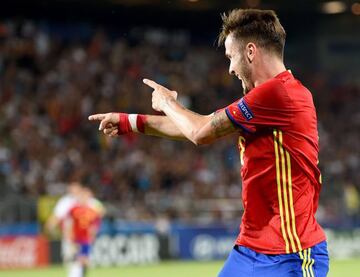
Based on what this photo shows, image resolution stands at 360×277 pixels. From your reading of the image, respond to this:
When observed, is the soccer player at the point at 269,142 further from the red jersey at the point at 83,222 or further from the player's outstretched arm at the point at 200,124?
the red jersey at the point at 83,222

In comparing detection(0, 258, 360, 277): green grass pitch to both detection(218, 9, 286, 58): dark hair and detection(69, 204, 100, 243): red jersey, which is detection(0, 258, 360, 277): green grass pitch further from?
detection(218, 9, 286, 58): dark hair

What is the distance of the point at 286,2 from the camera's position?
3147 centimetres

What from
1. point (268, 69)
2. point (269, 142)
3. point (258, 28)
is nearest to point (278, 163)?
point (269, 142)

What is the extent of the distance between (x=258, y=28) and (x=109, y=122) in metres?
1.04

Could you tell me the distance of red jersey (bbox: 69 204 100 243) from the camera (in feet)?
52.2

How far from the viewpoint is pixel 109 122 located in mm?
5277

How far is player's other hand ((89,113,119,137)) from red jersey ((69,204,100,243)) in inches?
424

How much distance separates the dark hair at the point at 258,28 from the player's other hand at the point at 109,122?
0.88 meters

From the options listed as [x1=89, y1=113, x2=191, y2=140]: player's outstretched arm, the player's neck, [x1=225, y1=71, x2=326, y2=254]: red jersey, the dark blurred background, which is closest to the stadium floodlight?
the dark blurred background

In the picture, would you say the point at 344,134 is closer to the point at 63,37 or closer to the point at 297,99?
the point at 63,37

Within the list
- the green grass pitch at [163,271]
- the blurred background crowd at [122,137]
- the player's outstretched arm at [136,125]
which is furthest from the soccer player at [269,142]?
the blurred background crowd at [122,137]

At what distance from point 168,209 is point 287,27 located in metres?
14.0

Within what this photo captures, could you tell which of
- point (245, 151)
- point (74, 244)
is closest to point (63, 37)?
point (74, 244)

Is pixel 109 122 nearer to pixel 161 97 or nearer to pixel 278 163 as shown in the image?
pixel 161 97
